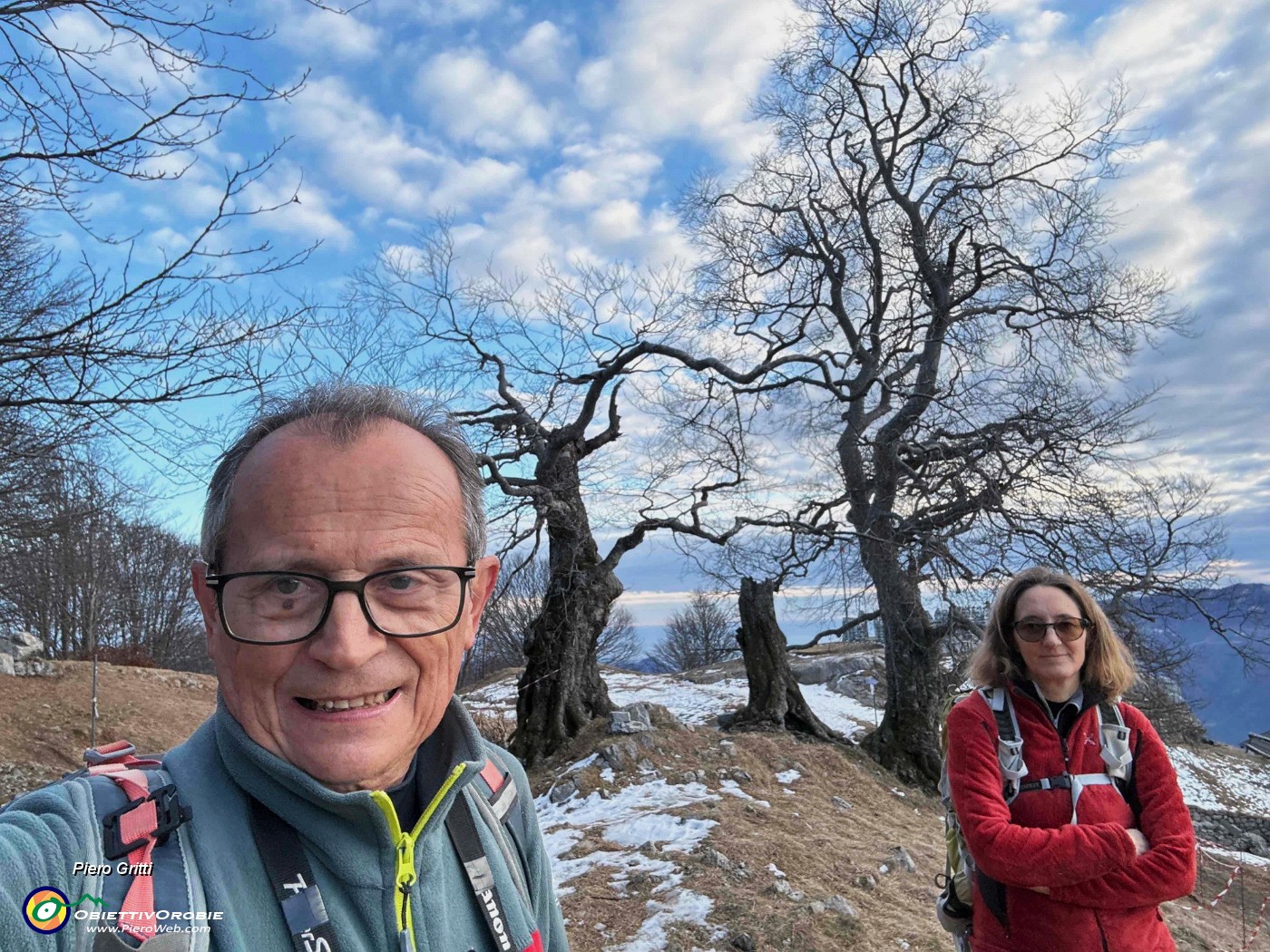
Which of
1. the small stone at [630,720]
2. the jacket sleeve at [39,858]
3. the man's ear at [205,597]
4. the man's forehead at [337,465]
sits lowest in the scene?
the small stone at [630,720]

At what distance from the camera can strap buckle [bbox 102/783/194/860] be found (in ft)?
3.42

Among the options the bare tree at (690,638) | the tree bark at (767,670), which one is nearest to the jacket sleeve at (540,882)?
the tree bark at (767,670)

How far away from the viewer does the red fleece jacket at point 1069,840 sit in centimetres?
263

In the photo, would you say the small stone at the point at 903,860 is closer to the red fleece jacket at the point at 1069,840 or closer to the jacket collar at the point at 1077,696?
the red fleece jacket at the point at 1069,840

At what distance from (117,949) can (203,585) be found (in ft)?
1.76

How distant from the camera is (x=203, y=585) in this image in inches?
52.3

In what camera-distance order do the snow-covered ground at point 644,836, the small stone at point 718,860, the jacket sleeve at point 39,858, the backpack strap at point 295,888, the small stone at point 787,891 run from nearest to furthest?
the jacket sleeve at point 39,858, the backpack strap at point 295,888, the snow-covered ground at point 644,836, the small stone at point 787,891, the small stone at point 718,860

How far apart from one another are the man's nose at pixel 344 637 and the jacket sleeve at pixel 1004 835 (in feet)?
7.82

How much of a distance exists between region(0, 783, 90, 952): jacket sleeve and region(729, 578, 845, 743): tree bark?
34.1 feet

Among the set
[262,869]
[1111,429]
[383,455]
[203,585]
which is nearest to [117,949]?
[262,869]

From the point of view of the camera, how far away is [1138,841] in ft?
8.79

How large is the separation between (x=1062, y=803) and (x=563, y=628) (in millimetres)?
7234

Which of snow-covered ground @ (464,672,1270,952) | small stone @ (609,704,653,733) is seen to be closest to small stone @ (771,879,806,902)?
snow-covered ground @ (464,672,1270,952)

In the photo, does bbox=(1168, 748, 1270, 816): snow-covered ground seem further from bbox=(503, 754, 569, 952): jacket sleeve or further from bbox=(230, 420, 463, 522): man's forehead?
bbox=(230, 420, 463, 522): man's forehead
